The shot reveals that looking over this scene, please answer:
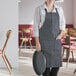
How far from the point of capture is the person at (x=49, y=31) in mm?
2857

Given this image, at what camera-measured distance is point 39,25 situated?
9.42 feet

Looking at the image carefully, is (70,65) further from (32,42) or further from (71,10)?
(71,10)

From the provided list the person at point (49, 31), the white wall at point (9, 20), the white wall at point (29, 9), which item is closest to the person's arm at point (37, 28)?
the person at point (49, 31)

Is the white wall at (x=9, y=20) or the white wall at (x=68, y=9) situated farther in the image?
the white wall at (x=68, y=9)

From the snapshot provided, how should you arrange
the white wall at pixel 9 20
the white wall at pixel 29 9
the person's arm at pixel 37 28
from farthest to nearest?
the white wall at pixel 29 9 → the white wall at pixel 9 20 → the person's arm at pixel 37 28

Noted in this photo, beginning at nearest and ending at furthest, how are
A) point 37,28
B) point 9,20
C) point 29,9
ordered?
point 37,28, point 9,20, point 29,9

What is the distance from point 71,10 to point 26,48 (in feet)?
8.54

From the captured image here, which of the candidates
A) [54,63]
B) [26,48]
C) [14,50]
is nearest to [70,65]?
[14,50]

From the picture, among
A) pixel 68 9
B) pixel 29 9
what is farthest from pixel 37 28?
pixel 68 9

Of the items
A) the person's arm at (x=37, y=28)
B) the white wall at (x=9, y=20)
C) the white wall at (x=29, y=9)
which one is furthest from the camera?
the white wall at (x=29, y=9)

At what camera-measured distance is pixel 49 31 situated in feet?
9.50

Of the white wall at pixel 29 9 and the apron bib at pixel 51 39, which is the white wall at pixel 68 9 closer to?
the white wall at pixel 29 9

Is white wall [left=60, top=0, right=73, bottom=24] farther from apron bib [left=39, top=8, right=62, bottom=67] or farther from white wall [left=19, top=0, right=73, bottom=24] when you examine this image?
apron bib [left=39, top=8, right=62, bottom=67]

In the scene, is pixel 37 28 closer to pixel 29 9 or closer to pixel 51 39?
pixel 51 39
